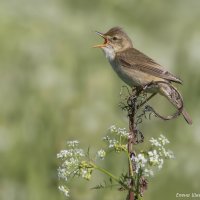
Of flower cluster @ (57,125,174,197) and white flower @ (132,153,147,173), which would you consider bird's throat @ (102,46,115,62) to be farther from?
white flower @ (132,153,147,173)

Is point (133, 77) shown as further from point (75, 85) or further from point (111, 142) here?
point (111, 142)

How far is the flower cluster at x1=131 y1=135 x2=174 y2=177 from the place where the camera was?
3.05 meters

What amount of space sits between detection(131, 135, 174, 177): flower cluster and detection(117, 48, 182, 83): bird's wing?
2.29m

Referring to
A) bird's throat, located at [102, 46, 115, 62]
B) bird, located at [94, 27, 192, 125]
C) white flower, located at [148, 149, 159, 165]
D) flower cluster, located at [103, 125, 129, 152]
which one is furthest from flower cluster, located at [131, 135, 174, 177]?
bird's throat, located at [102, 46, 115, 62]

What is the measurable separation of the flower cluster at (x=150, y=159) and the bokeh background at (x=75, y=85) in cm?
196

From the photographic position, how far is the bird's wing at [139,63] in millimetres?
5719

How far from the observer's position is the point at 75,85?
7172mm

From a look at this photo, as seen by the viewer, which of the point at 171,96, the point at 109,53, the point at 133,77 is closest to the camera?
the point at 171,96

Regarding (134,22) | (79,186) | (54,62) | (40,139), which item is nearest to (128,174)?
(79,186)

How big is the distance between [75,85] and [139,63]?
Result: 1.30 m

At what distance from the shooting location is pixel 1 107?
6.86 metres

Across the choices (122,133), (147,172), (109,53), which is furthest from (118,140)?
(109,53)

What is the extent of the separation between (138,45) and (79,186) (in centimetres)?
231

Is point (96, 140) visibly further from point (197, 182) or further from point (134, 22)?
point (134, 22)
